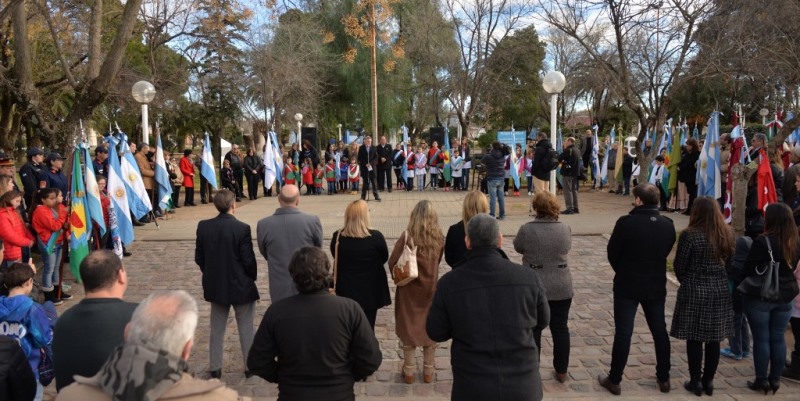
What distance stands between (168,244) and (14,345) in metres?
9.28

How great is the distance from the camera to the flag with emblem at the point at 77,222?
8.27 metres

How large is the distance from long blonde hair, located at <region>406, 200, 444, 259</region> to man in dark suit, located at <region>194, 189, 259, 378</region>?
4.73 ft

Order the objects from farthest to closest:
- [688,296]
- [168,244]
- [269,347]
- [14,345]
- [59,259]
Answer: [168,244]
[59,259]
[688,296]
[269,347]
[14,345]

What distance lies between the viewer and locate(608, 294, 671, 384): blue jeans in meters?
5.02

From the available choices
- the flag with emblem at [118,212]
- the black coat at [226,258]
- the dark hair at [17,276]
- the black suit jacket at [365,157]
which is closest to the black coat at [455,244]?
the black coat at [226,258]

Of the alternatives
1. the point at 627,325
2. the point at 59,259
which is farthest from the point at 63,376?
the point at 59,259

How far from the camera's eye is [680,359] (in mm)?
5793

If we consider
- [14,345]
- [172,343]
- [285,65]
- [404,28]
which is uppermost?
[404,28]

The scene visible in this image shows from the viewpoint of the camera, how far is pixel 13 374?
2.89m

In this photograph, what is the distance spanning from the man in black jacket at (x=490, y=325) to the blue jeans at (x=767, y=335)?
8.68ft

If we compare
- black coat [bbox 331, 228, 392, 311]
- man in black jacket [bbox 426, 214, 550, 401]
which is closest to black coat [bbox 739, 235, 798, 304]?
man in black jacket [bbox 426, 214, 550, 401]

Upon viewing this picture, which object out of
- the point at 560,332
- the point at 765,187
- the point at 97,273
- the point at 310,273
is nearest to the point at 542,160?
the point at 765,187

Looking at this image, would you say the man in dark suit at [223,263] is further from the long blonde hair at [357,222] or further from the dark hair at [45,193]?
the dark hair at [45,193]

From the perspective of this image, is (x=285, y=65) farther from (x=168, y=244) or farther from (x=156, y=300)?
(x=156, y=300)
